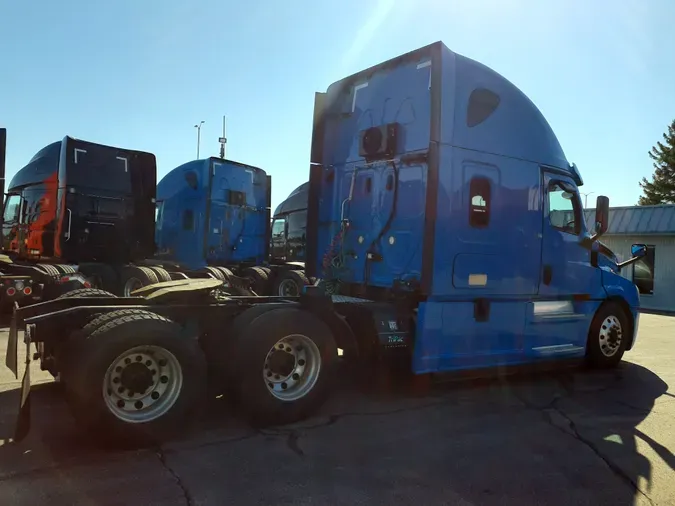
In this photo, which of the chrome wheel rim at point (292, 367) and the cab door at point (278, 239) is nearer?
the chrome wheel rim at point (292, 367)

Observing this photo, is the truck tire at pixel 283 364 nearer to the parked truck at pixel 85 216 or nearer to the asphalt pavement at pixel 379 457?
the asphalt pavement at pixel 379 457

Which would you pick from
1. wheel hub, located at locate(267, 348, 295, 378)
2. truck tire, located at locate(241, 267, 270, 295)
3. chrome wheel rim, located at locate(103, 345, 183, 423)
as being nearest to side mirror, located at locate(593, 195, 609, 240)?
wheel hub, located at locate(267, 348, 295, 378)

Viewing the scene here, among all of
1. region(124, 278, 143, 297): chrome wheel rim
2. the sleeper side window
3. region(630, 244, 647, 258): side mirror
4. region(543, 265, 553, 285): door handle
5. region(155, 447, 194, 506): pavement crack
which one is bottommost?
region(155, 447, 194, 506): pavement crack

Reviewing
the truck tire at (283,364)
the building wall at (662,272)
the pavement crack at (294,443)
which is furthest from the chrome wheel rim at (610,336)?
the building wall at (662,272)

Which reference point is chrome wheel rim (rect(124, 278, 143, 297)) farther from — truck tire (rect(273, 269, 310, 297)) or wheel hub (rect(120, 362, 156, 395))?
wheel hub (rect(120, 362, 156, 395))

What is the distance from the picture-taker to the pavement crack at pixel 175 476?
3.30 metres

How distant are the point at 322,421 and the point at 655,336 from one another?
10.2 metres

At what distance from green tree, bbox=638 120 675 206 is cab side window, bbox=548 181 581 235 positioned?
1654 inches

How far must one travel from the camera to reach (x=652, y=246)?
68.7 ft

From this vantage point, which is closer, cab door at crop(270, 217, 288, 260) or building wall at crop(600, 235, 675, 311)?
cab door at crop(270, 217, 288, 260)

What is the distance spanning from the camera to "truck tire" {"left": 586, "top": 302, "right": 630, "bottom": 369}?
7.61 m

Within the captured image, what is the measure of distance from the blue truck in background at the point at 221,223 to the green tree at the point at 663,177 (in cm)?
3975

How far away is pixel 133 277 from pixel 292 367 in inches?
279

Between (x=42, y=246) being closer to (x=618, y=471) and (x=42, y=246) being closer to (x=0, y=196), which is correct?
(x=0, y=196)
